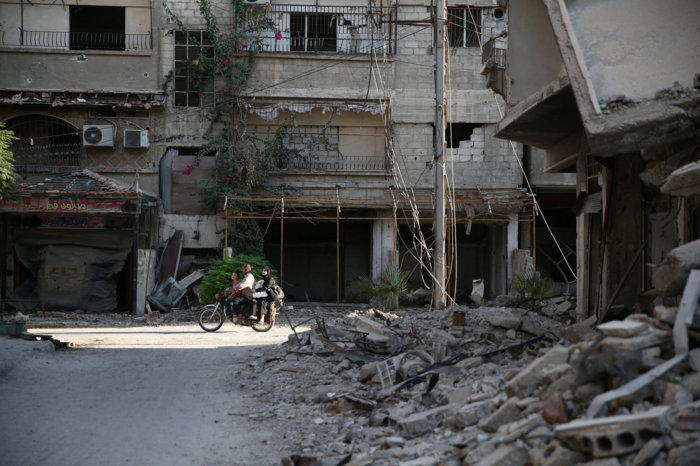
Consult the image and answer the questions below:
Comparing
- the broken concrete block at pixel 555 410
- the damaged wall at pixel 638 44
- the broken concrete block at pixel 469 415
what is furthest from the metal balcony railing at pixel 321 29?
the broken concrete block at pixel 555 410

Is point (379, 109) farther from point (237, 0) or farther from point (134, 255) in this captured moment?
point (134, 255)

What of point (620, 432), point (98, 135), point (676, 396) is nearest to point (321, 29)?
point (98, 135)

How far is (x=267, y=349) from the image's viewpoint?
40.7ft

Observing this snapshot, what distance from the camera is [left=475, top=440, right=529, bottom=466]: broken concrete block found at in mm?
4609

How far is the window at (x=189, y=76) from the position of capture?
24127 millimetres

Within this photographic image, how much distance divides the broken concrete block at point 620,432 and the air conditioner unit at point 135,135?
2130 centimetres

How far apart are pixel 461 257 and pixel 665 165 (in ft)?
61.6

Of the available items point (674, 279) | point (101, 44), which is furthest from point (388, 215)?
point (674, 279)

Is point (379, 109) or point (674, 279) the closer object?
point (674, 279)

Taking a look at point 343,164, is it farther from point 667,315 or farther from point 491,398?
point 667,315

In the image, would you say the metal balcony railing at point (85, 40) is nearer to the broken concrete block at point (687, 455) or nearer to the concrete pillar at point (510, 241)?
the concrete pillar at point (510, 241)

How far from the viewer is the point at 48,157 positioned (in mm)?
23625

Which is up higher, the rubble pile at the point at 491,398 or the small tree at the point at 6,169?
the small tree at the point at 6,169

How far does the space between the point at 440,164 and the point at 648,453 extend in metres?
11.3
